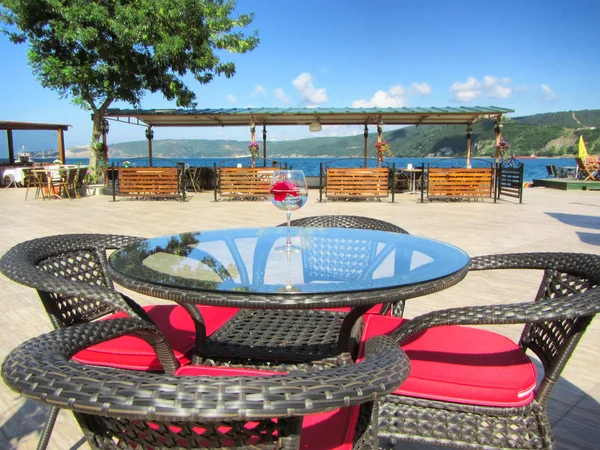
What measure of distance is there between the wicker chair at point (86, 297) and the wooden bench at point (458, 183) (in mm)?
10067

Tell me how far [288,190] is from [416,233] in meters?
4.87

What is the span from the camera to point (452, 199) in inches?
464

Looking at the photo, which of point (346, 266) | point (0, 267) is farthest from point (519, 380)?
point (0, 267)

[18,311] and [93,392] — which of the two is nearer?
[93,392]

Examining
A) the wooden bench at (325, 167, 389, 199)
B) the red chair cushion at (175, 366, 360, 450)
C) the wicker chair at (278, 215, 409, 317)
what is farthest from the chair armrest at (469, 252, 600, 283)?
the wooden bench at (325, 167, 389, 199)

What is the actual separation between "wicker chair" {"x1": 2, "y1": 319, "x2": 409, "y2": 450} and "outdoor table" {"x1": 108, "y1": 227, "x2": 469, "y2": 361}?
0.34 metres

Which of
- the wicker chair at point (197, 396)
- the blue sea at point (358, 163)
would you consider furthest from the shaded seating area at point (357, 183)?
the wicker chair at point (197, 396)

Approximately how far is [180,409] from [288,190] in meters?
1.22

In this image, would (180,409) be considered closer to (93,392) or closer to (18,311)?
(93,392)

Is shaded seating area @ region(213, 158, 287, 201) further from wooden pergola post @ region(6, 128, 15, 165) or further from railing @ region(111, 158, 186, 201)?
wooden pergola post @ region(6, 128, 15, 165)

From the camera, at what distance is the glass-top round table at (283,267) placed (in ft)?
3.89

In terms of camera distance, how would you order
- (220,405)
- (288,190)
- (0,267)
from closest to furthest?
(220,405) → (0,267) → (288,190)

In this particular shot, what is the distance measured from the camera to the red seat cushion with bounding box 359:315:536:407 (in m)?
1.31

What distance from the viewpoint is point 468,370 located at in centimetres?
140
